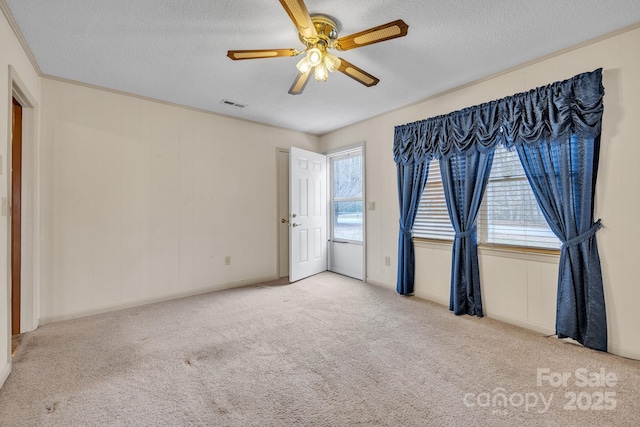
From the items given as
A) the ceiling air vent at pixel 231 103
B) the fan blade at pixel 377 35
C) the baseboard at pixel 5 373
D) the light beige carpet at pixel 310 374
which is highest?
the ceiling air vent at pixel 231 103

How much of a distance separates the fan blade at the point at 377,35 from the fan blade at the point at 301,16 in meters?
0.21

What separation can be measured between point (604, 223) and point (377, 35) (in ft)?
7.28

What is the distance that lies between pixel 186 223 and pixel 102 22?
7.28 feet

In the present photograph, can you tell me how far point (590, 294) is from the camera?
2273 millimetres

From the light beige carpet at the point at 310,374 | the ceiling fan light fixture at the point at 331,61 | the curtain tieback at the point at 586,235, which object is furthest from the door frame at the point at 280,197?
the curtain tieback at the point at 586,235

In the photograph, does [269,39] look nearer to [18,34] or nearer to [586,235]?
[18,34]

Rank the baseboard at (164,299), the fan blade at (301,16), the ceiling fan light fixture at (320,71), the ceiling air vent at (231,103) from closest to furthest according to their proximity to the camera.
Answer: the fan blade at (301,16), the ceiling fan light fixture at (320,71), the baseboard at (164,299), the ceiling air vent at (231,103)

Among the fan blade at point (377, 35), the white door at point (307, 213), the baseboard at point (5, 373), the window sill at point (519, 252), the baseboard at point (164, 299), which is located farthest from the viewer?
the white door at point (307, 213)

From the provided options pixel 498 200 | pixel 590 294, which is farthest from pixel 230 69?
pixel 590 294

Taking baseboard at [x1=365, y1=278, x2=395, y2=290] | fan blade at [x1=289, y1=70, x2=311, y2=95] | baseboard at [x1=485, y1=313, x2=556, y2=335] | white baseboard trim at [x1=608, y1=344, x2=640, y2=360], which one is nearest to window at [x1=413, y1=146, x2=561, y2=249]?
baseboard at [x1=485, y1=313, x2=556, y2=335]

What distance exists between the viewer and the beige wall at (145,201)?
2938mm

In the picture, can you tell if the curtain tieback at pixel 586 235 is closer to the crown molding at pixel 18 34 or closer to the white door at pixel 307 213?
the white door at pixel 307 213

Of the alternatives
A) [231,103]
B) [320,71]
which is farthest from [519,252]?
[231,103]

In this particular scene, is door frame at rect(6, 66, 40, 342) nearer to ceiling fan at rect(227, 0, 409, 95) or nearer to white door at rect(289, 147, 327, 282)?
ceiling fan at rect(227, 0, 409, 95)
